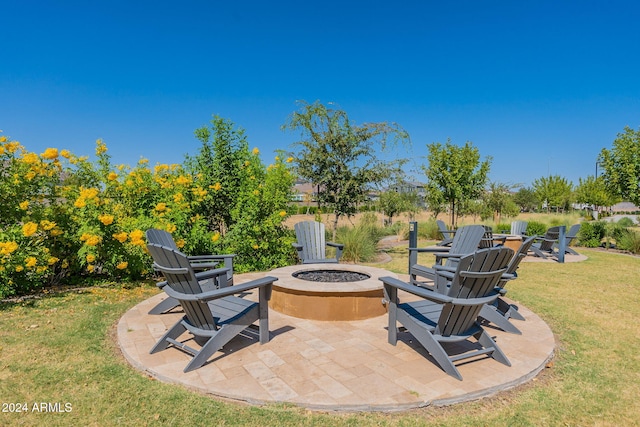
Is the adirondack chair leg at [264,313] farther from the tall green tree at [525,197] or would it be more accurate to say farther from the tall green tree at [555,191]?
the tall green tree at [525,197]

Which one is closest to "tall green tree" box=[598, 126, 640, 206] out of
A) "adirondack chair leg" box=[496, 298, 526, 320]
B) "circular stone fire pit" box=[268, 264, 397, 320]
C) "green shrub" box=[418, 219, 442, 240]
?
"green shrub" box=[418, 219, 442, 240]

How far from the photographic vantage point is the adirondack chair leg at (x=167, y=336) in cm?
309

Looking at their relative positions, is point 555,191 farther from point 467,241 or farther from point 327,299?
point 327,299

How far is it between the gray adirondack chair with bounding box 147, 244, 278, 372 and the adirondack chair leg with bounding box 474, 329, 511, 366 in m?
1.93

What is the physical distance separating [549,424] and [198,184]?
6301 millimetres

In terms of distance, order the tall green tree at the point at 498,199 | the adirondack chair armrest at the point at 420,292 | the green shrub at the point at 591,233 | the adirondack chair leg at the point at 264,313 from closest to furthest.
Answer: the adirondack chair armrest at the point at 420,292 < the adirondack chair leg at the point at 264,313 < the green shrub at the point at 591,233 < the tall green tree at the point at 498,199

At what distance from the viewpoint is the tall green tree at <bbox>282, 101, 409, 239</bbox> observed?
371 inches

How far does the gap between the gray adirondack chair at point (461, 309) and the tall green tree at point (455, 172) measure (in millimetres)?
11158

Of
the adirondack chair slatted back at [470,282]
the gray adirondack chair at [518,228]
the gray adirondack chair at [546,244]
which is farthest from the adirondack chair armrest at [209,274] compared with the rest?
the gray adirondack chair at [518,228]

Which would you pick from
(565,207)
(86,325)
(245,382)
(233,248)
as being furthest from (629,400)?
(565,207)

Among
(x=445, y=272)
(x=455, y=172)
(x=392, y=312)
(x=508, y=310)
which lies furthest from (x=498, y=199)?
(x=392, y=312)

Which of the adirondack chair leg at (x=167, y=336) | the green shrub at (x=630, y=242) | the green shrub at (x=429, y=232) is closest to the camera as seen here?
the adirondack chair leg at (x=167, y=336)

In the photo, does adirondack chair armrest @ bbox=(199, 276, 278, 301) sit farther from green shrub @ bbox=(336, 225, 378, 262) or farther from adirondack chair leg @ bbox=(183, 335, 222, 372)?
green shrub @ bbox=(336, 225, 378, 262)

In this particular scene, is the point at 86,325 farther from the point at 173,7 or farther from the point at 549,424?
the point at 173,7
